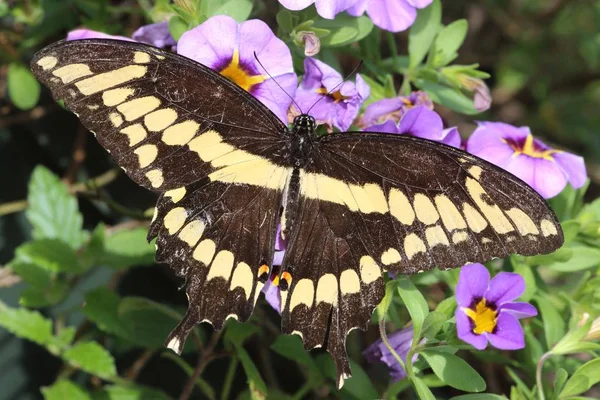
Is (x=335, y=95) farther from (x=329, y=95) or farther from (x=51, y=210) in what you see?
(x=51, y=210)

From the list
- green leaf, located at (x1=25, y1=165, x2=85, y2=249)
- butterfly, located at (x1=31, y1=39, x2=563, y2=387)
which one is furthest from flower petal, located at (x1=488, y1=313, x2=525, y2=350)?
green leaf, located at (x1=25, y1=165, x2=85, y2=249)

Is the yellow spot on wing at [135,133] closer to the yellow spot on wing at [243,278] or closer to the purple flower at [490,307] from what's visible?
the yellow spot on wing at [243,278]

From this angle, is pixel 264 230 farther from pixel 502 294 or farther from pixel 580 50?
pixel 580 50

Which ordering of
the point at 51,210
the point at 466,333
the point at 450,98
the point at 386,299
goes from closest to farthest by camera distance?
the point at 466,333 → the point at 386,299 → the point at 450,98 → the point at 51,210

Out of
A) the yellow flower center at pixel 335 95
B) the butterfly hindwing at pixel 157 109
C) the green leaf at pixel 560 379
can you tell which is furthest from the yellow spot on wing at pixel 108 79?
the green leaf at pixel 560 379

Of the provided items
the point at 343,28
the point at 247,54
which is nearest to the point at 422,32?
the point at 343,28

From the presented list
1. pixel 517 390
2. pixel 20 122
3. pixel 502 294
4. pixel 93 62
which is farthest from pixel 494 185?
pixel 20 122
